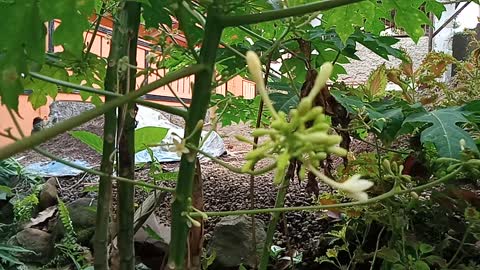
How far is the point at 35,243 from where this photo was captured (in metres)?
1.41

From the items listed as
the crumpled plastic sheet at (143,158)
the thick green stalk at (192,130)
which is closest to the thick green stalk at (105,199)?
the thick green stalk at (192,130)

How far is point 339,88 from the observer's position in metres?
0.95

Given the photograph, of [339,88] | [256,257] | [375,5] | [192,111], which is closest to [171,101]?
[256,257]

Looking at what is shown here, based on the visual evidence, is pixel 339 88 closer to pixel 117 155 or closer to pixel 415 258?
pixel 415 258

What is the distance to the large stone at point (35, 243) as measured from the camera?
4.48 feet

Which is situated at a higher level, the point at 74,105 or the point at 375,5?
the point at 375,5

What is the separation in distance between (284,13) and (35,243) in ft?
4.20

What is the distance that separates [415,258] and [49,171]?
157 cm

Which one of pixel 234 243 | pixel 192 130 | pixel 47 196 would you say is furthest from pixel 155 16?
pixel 47 196

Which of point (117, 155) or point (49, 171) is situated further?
point (49, 171)

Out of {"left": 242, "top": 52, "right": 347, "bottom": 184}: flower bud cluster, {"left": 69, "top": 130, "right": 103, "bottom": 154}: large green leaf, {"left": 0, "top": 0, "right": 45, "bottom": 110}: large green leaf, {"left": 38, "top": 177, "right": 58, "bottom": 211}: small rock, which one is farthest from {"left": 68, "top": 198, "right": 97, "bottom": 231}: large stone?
{"left": 242, "top": 52, "right": 347, "bottom": 184}: flower bud cluster

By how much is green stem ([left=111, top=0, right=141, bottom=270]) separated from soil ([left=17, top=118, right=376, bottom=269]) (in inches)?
13.2

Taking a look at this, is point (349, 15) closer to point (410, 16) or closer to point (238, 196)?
point (410, 16)

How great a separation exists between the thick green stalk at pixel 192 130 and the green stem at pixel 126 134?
0.70 ft
